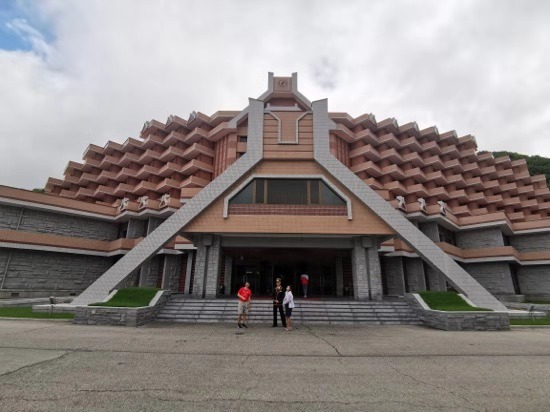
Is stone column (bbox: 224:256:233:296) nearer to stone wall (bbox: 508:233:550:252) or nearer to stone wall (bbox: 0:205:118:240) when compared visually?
stone wall (bbox: 0:205:118:240)

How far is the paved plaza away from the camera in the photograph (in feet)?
13.2

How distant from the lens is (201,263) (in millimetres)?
17578

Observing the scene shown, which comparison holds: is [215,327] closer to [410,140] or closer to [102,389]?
[102,389]

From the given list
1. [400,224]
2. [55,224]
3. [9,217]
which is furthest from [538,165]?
[9,217]

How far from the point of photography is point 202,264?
17562mm

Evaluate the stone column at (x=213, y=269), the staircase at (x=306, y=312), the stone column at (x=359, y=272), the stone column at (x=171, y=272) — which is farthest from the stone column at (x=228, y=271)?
the stone column at (x=359, y=272)

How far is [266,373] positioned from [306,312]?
8960 mm

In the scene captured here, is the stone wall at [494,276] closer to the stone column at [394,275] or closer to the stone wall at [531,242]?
the stone wall at [531,242]

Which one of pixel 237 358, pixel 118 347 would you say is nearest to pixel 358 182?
pixel 237 358

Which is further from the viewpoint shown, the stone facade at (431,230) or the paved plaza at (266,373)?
the stone facade at (431,230)

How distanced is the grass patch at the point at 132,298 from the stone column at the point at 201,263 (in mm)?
2950

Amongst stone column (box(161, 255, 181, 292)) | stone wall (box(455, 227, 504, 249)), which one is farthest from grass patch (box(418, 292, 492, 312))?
stone column (box(161, 255, 181, 292))

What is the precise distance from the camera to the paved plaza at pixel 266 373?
403cm

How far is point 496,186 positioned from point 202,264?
135 ft
